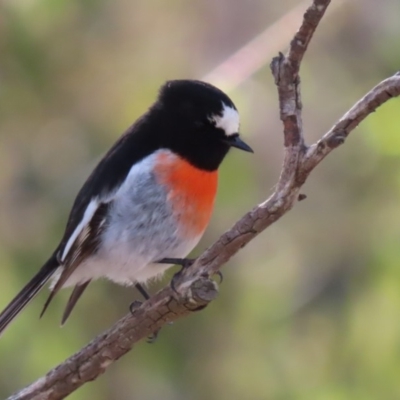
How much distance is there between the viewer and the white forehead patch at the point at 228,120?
3.51 m

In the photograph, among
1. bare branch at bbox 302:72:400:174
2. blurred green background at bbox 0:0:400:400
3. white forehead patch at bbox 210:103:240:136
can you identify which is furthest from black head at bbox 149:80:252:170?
bare branch at bbox 302:72:400:174

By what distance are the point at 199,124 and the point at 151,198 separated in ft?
1.14

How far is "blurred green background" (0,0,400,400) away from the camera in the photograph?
13.2ft

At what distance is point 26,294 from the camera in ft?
11.7

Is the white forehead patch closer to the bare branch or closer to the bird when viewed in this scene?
the bird

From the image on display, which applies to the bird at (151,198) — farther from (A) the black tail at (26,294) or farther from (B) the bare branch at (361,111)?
(B) the bare branch at (361,111)

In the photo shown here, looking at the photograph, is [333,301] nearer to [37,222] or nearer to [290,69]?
[37,222]

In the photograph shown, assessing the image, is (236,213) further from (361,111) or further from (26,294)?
(361,111)

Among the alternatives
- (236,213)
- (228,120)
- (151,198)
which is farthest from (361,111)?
(236,213)

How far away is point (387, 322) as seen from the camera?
3859 millimetres

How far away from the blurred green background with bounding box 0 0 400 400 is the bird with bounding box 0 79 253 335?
539mm

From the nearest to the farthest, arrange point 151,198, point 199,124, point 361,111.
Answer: point 361,111 → point 151,198 → point 199,124

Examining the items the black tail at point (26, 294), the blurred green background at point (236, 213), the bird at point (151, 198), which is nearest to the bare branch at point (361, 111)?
the bird at point (151, 198)

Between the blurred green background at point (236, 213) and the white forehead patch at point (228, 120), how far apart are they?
23.6 inches
